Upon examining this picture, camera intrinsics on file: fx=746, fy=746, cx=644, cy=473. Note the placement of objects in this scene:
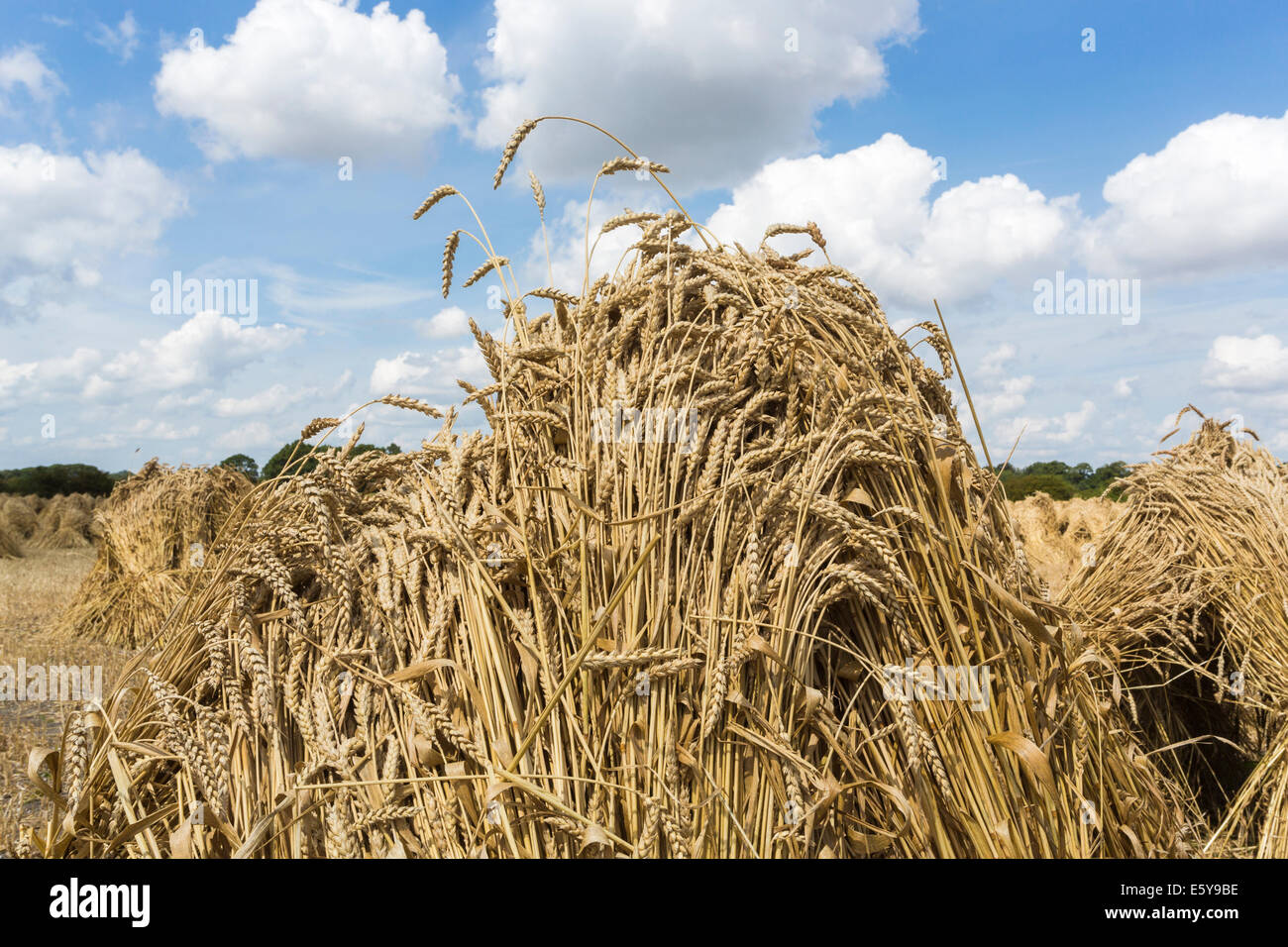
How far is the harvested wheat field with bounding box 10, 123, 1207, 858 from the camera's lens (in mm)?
1615

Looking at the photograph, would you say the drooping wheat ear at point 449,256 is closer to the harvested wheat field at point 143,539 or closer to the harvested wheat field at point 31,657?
the harvested wheat field at point 31,657

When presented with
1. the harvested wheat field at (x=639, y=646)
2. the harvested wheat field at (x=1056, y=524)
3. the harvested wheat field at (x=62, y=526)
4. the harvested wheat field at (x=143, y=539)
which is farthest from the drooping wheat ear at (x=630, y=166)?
the harvested wheat field at (x=62, y=526)

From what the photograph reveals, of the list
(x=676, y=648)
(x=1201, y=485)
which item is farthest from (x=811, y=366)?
(x=1201, y=485)

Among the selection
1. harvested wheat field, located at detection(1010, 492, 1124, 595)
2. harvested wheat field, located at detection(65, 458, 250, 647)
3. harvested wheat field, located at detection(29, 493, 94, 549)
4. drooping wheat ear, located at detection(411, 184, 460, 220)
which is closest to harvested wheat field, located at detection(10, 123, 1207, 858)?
drooping wheat ear, located at detection(411, 184, 460, 220)

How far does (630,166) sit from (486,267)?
0.53 m

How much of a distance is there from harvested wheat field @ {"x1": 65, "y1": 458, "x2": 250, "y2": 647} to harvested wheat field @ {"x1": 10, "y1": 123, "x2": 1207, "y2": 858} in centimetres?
753

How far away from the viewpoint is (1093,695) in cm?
207

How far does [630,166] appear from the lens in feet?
7.29

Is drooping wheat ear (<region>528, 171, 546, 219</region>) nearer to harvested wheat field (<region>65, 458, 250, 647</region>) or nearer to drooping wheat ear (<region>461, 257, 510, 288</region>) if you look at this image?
drooping wheat ear (<region>461, 257, 510, 288</region>)

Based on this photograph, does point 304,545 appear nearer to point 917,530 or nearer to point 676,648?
point 676,648

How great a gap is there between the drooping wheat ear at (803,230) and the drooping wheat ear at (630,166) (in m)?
0.53

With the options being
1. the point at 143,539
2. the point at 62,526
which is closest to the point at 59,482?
the point at 62,526

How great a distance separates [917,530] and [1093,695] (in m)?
0.74
